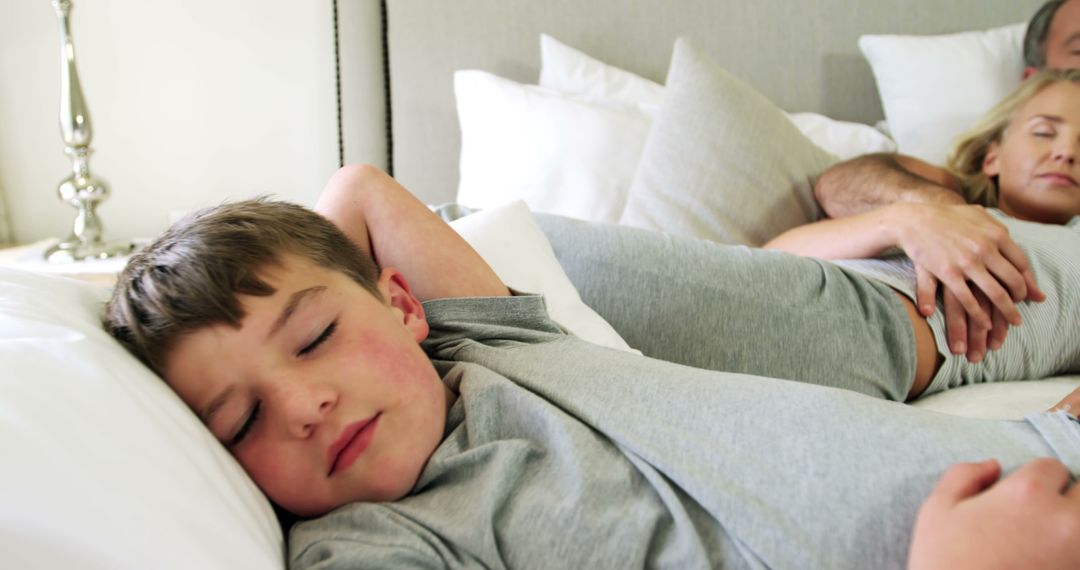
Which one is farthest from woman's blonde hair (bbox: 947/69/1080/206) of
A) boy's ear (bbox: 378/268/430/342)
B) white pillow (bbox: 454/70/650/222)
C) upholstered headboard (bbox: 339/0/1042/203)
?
boy's ear (bbox: 378/268/430/342)

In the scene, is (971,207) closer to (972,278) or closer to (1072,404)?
(972,278)

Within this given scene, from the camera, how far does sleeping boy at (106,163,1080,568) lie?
60 centimetres

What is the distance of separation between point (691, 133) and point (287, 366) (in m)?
1.10

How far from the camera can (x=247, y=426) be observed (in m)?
0.68

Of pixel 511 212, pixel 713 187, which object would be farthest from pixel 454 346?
pixel 713 187

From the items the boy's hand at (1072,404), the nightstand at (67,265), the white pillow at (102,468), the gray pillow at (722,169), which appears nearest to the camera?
the white pillow at (102,468)

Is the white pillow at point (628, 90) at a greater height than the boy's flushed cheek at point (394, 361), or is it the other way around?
the white pillow at point (628, 90)

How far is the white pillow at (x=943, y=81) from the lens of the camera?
1.83m

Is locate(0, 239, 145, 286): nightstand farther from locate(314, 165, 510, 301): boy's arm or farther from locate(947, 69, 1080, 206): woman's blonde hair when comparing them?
locate(947, 69, 1080, 206): woman's blonde hair

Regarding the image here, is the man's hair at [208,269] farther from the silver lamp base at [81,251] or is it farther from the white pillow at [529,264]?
the silver lamp base at [81,251]

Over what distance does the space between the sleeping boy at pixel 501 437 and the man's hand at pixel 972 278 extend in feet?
1.36

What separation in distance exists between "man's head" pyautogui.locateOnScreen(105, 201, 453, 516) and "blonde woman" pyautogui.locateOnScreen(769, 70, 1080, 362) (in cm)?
78

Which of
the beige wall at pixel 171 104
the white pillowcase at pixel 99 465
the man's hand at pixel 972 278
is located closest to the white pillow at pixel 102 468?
the white pillowcase at pixel 99 465

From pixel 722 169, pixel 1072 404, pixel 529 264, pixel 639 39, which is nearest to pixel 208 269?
pixel 529 264
